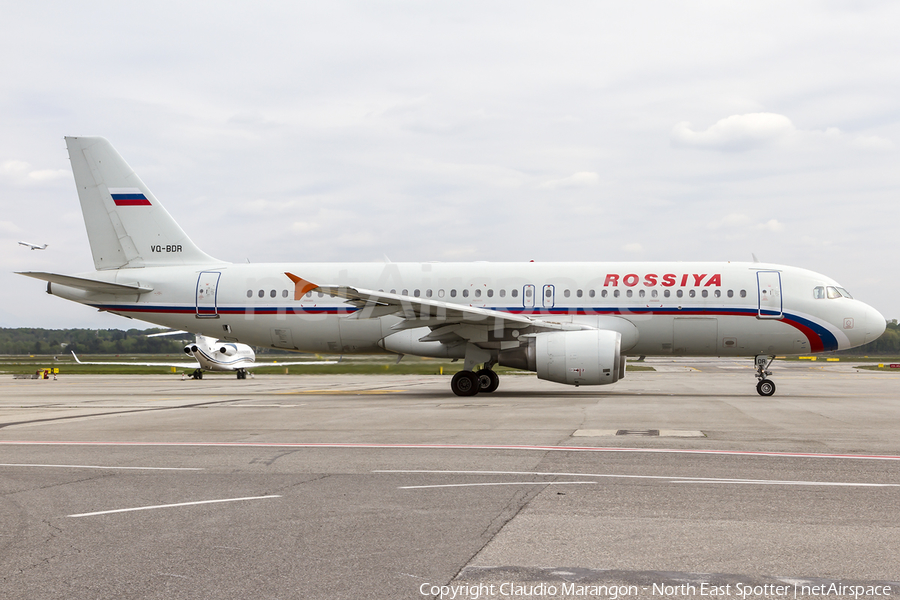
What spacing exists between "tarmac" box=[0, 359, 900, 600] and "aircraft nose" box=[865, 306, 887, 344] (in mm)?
8917

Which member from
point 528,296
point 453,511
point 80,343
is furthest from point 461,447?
point 80,343

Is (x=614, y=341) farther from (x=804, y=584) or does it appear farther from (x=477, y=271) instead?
(x=804, y=584)

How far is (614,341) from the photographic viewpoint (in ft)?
64.3

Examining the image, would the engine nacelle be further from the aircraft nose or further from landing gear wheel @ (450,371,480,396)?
the aircraft nose

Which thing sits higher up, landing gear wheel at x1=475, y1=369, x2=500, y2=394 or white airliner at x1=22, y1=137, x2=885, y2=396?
white airliner at x1=22, y1=137, x2=885, y2=396

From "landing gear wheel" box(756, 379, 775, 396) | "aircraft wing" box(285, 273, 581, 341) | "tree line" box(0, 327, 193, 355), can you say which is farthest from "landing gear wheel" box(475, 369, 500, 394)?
"tree line" box(0, 327, 193, 355)

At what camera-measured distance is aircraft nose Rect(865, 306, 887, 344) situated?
2155 centimetres

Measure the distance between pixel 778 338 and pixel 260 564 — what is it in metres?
19.8

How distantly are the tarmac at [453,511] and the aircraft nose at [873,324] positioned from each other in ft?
29.3

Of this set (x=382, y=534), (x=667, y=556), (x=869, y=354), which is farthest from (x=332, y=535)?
(x=869, y=354)

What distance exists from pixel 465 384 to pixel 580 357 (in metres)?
3.97

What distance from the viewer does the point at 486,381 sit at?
22.5m

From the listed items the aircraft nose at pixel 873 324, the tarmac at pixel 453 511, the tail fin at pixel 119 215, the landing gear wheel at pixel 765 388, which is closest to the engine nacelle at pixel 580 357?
the landing gear wheel at pixel 765 388

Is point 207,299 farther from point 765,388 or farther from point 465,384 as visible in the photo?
point 765,388
